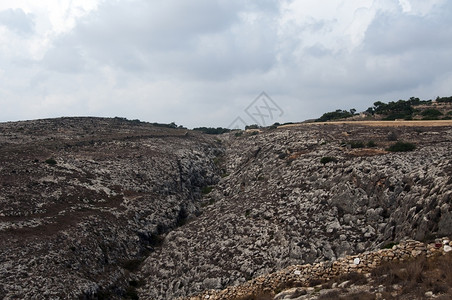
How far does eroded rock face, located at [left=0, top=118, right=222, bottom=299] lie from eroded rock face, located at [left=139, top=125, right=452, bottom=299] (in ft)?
13.7

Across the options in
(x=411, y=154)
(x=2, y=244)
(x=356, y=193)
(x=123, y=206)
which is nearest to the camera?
(x=2, y=244)

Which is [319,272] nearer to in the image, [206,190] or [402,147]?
[402,147]

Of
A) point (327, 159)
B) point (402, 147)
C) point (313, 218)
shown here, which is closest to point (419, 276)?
point (313, 218)

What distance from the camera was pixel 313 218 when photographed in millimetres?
33000

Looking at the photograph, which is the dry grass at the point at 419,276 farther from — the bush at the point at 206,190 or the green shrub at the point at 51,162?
the green shrub at the point at 51,162

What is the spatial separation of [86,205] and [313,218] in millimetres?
25740

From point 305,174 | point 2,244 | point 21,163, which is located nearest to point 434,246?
point 305,174

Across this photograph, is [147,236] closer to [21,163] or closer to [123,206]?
[123,206]

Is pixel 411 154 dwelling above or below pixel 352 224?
above

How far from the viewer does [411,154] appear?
35.6m

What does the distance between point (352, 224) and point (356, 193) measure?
3677 mm

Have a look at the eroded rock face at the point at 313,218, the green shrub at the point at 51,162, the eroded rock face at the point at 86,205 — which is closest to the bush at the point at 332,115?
the eroded rock face at the point at 86,205

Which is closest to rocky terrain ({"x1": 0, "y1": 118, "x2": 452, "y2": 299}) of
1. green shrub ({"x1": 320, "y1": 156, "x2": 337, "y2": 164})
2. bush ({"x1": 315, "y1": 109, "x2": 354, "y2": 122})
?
green shrub ({"x1": 320, "y1": 156, "x2": 337, "y2": 164})

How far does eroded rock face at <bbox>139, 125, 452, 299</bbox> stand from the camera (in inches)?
1067
